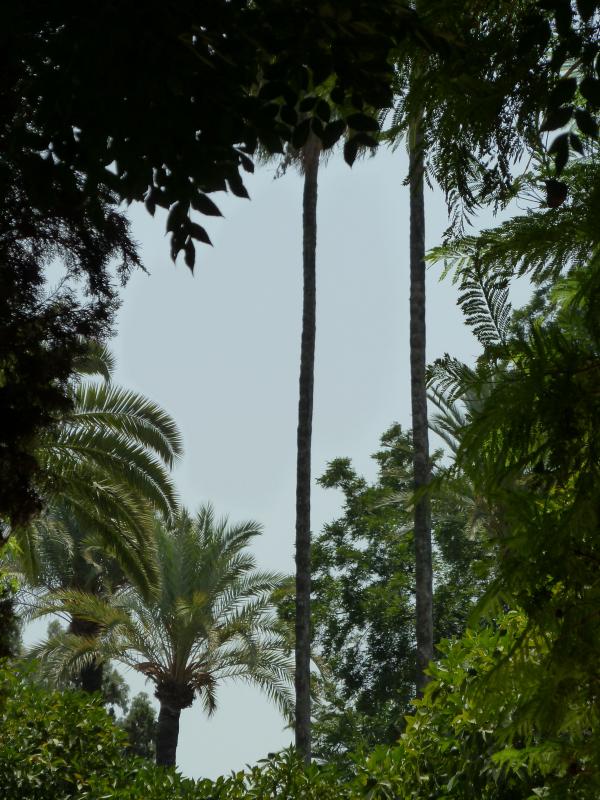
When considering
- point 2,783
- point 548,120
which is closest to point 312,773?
point 2,783

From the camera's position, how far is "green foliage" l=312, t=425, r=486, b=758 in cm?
2453

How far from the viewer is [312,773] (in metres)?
6.40

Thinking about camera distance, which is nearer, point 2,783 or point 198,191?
point 198,191

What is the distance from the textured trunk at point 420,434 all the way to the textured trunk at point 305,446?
2059mm

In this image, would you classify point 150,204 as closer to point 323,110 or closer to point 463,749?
point 323,110

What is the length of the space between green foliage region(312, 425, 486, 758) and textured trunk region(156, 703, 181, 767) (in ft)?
11.8

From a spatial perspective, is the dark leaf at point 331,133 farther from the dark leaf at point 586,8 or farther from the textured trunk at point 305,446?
the textured trunk at point 305,446

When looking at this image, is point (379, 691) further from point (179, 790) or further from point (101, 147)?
point (101, 147)

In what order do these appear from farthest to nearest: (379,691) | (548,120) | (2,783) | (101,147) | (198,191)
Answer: (379,691)
(2,783)
(198,191)
(101,147)
(548,120)

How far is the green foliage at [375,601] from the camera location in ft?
80.5

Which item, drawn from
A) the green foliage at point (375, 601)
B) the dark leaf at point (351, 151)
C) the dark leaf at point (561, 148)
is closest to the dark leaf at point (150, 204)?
the dark leaf at point (351, 151)

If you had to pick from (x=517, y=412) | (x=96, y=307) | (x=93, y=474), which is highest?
(x=93, y=474)

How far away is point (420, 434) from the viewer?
18625mm

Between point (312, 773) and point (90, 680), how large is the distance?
22201 millimetres
